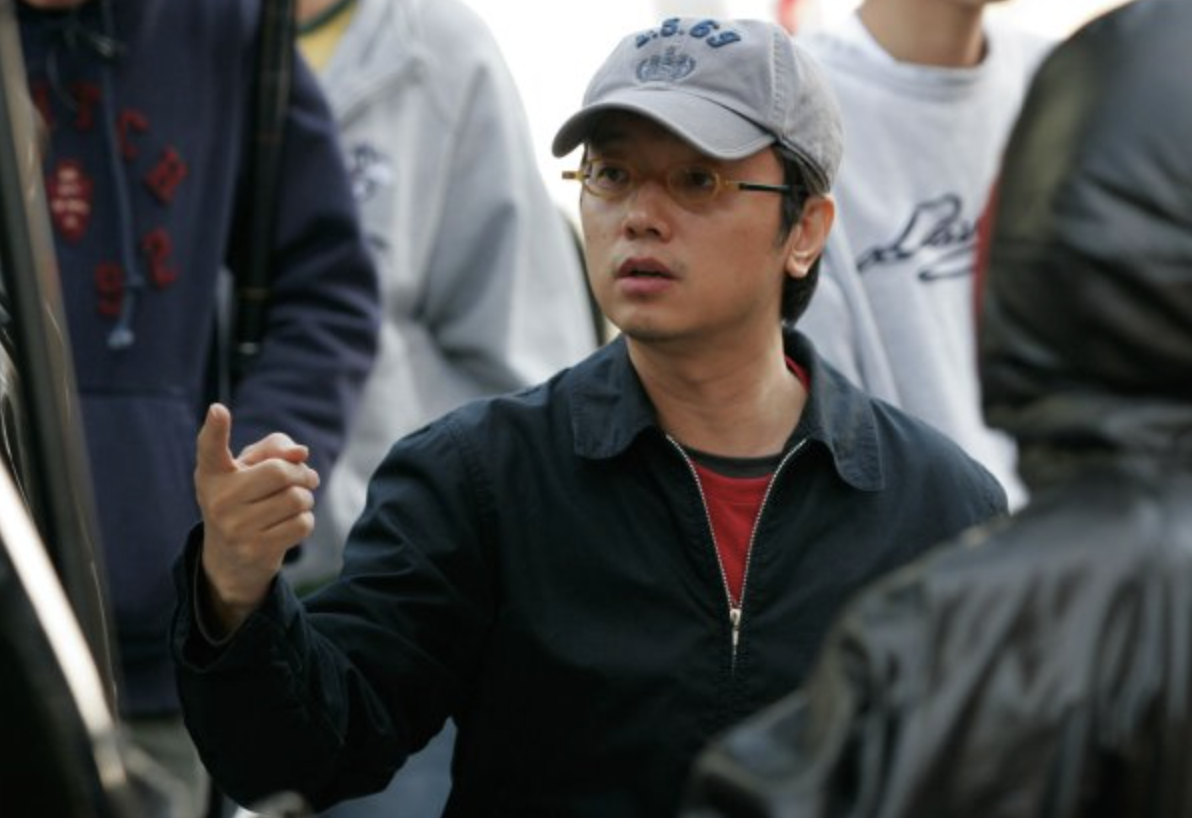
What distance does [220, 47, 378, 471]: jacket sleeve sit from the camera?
5477 millimetres

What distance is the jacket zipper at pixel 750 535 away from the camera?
4148 mm

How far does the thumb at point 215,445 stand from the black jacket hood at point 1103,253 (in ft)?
3.86

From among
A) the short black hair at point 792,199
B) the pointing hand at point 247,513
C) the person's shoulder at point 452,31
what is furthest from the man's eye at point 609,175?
the person's shoulder at point 452,31

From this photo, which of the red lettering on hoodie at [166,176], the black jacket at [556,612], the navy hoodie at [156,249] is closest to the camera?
the black jacket at [556,612]

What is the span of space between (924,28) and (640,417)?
1.75m

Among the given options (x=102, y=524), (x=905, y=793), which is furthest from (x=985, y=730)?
(x=102, y=524)

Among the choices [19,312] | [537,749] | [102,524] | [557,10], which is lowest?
[557,10]

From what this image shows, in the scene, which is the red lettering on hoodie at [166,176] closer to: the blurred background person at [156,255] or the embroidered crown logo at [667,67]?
the blurred background person at [156,255]

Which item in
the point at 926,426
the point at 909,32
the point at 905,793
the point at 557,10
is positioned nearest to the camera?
the point at 905,793

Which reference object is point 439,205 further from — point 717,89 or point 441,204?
point 717,89

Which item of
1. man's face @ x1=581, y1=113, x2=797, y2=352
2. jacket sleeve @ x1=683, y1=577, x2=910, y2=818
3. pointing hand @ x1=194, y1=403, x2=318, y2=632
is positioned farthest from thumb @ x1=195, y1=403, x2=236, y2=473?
jacket sleeve @ x1=683, y1=577, x2=910, y2=818

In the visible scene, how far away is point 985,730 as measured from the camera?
102 inches

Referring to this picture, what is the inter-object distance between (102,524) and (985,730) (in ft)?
9.31

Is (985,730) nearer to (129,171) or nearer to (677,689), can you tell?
(677,689)
